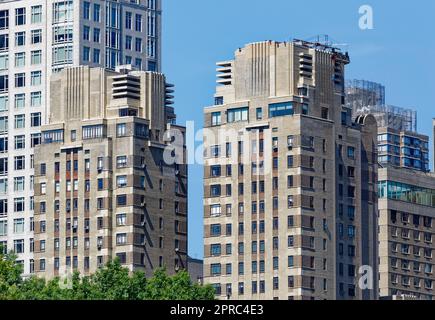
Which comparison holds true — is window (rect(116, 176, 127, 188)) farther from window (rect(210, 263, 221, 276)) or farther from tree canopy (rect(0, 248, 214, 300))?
tree canopy (rect(0, 248, 214, 300))

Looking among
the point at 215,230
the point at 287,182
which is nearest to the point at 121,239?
the point at 215,230

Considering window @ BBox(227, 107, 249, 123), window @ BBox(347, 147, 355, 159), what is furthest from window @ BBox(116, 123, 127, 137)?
window @ BBox(347, 147, 355, 159)

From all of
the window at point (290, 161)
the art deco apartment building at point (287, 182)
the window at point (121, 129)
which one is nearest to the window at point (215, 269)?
the art deco apartment building at point (287, 182)

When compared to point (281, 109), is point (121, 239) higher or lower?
lower

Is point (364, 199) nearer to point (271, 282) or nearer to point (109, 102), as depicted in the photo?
point (271, 282)

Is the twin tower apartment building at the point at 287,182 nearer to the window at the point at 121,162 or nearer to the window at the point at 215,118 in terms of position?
the window at the point at 215,118

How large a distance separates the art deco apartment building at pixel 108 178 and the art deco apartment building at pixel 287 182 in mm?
6271

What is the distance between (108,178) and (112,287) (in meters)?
46.2

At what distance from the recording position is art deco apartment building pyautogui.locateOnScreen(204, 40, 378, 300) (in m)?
182

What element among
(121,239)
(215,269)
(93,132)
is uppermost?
(93,132)

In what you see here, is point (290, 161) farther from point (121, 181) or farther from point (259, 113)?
point (121, 181)

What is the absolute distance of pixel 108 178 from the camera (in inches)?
7485

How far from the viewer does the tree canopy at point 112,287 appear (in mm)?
132250
